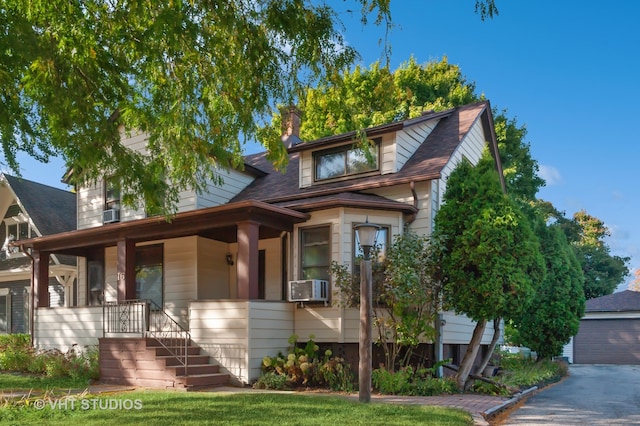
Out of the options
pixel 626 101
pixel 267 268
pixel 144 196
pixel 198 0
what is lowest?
pixel 267 268

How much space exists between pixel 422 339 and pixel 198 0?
298 inches

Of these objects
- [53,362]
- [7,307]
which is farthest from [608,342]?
[7,307]

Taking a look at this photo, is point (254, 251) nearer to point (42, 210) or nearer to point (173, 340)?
point (173, 340)

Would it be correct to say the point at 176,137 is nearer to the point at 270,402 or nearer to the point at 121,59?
the point at 121,59

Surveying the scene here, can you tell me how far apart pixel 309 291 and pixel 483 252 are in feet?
11.8

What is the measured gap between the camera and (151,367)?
39.4 feet

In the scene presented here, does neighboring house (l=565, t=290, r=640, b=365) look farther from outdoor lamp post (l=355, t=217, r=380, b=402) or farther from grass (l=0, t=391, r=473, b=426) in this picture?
grass (l=0, t=391, r=473, b=426)

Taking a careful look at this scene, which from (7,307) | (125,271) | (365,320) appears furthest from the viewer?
(7,307)

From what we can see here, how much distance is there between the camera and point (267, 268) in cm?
1489

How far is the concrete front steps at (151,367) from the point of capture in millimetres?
11617

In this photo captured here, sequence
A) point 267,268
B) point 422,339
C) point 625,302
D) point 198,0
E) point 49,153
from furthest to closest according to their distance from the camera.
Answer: point 625,302
point 267,268
point 422,339
point 49,153
point 198,0

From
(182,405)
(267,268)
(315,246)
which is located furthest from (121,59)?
→ (267,268)

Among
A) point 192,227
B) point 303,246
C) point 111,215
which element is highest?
point 111,215

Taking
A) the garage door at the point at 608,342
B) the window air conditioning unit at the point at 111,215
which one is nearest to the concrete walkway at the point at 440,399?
the window air conditioning unit at the point at 111,215
